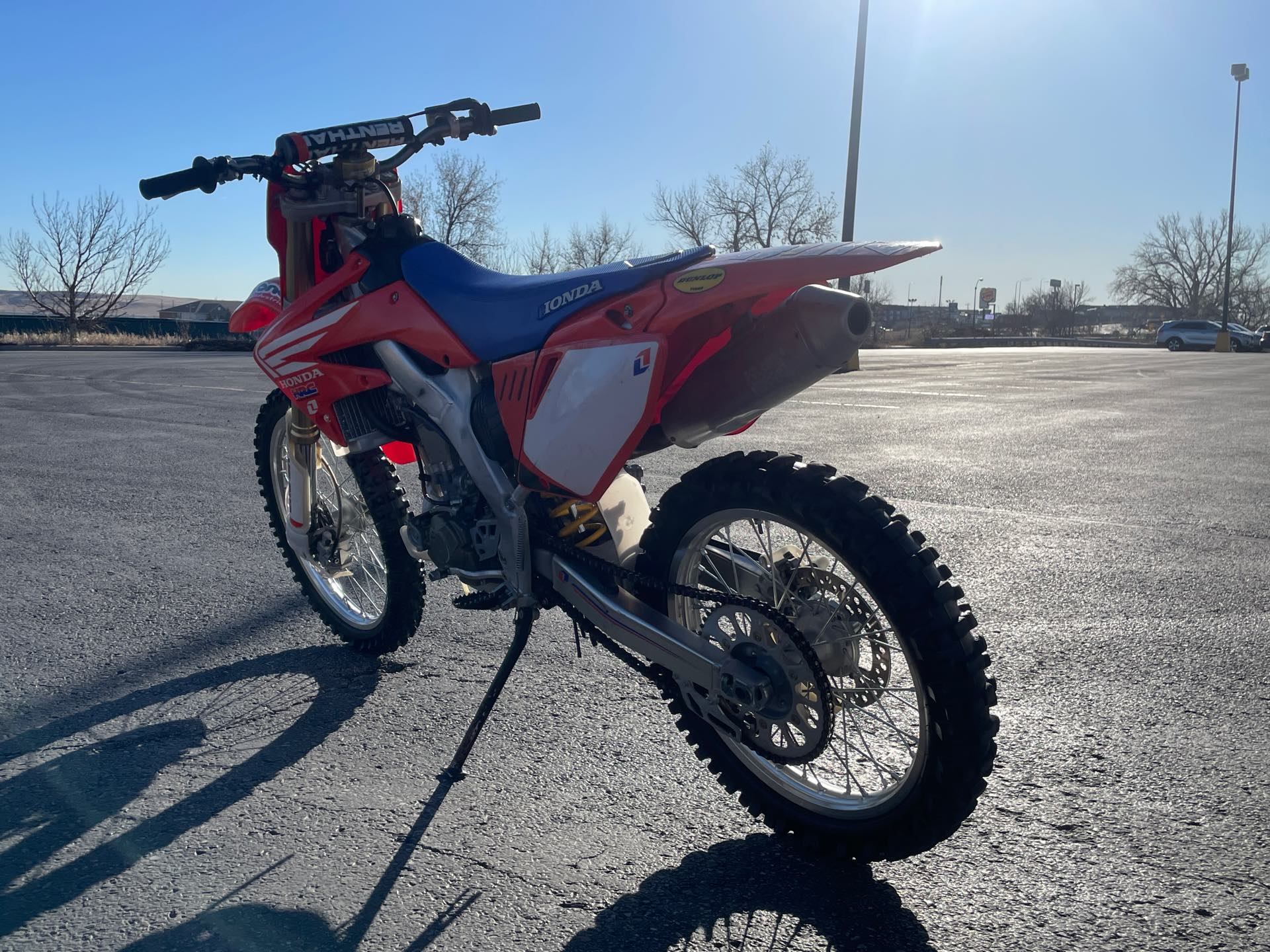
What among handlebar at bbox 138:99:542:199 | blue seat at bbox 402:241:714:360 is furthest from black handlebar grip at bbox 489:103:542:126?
blue seat at bbox 402:241:714:360

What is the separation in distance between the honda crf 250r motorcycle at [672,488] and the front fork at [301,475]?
0.38 metres

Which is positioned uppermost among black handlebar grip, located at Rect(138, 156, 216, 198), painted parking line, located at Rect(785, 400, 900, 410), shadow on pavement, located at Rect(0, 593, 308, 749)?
black handlebar grip, located at Rect(138, 156, 216, 198)

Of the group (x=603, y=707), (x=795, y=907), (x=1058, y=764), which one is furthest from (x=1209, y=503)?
(x=795, y=907)

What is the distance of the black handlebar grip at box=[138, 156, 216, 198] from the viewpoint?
352 cm

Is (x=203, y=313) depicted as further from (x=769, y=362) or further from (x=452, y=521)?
(x=769, y=362)

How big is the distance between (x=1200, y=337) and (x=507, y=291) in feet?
198

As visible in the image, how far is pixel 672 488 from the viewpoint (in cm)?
271

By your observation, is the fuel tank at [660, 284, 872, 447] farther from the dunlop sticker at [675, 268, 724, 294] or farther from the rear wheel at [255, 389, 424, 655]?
the rear wheel at [255, 389, 424, 655]

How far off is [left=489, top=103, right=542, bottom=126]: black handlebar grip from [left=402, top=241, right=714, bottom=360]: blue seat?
0.89m

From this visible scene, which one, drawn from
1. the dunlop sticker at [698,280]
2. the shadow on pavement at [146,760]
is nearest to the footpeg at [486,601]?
the shadow on pavement at [146,760]

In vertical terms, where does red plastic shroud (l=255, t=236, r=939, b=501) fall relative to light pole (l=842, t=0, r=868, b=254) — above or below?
below

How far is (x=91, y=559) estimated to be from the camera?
16.8 ft

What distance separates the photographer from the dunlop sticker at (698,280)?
93.8 inches

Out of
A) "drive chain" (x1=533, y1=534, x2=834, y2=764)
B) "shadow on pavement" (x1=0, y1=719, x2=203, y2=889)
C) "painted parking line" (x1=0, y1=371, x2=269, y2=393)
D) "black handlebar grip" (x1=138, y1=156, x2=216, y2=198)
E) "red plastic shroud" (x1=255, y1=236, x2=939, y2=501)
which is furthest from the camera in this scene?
"painted parking line" (x1=0, y1=371, x2=269, y2=393)
